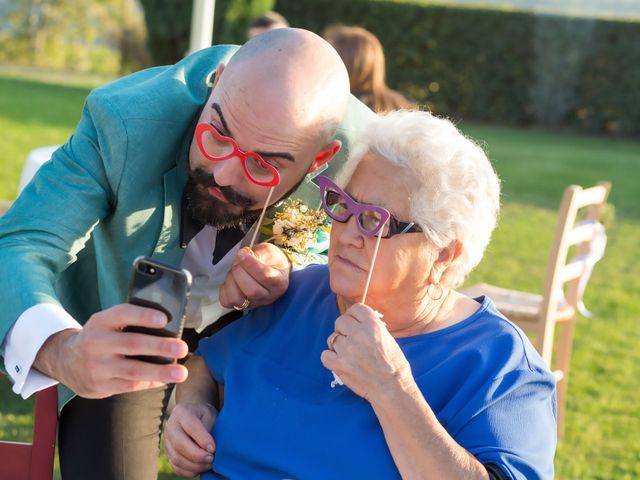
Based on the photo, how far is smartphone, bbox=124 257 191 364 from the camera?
1.84 m

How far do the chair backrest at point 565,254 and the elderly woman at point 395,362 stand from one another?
8.02 feet

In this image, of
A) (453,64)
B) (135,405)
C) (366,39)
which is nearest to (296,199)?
(135,405)

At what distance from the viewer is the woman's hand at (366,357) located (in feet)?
7.00

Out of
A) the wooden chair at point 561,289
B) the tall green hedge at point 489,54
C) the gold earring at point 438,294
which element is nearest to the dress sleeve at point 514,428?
the gold earring at point 438,294

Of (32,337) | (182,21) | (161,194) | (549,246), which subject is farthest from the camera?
(182,21)

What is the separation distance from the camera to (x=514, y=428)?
2.17m

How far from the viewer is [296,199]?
9.18ft

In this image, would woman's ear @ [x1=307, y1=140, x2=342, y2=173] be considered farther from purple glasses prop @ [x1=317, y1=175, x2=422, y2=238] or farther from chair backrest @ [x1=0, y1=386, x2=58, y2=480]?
chair backrest @ [x1=0, y1=386, x2=58, y2=480]

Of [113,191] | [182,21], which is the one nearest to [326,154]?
[113,191]

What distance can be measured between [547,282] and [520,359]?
2.72 meters

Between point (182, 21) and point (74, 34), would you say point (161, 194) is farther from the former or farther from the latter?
point (74, 34)

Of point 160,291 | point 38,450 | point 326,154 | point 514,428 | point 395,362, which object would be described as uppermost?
point 160,291

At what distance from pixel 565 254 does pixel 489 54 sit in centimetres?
1598

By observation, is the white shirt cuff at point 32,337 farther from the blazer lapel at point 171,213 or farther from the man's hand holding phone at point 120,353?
the blazer lapel at point 171,213
